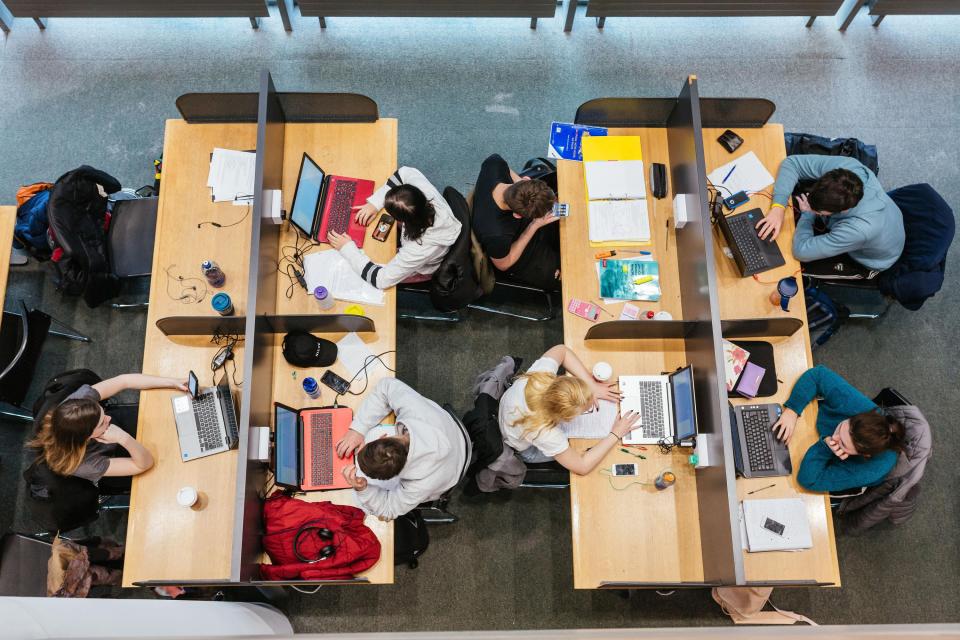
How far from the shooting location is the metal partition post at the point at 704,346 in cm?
274

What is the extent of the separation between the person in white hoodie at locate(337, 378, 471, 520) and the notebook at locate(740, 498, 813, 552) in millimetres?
1267

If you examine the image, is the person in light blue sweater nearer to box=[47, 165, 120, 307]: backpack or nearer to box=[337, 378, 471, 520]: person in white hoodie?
box=[337, 378, 471, 520]: person in white hoodie

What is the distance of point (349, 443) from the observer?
3.01 m

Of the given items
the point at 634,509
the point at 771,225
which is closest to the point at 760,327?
the point at 771,225

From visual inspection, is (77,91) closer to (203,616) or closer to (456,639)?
(203,616)

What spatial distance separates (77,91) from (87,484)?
120 inches

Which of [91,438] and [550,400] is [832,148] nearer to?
[550,400]

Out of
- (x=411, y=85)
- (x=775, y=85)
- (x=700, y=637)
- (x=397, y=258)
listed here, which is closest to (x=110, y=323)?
(x=397, y=258)

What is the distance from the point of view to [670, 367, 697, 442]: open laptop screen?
9.79 ft

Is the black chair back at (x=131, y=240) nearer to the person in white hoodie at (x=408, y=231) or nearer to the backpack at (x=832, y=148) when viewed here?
the person in white hoodie at (x=408, y=231)

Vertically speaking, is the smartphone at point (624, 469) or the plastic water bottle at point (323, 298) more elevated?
the plastic water bottle at point (323, 298)

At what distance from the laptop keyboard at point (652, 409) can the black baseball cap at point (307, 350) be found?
1475 millimetres

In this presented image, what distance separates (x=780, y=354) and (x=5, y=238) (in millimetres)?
4051

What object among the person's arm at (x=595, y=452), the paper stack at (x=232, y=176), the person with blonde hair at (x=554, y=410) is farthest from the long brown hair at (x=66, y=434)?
the person's arm at (x=595, y=452)
